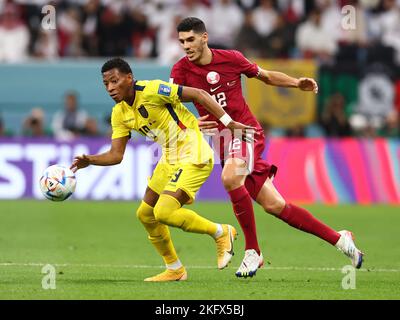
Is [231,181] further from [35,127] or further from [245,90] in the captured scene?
[245,90]

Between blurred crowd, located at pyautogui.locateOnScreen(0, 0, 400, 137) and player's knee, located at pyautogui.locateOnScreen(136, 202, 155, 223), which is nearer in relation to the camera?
player's knee, located at pyautogui.locateOnScreen(136, 202, 155, 223)

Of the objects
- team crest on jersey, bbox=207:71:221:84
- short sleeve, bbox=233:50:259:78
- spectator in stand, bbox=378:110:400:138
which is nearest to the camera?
team crest on jersey, bbox=207:71:221:84

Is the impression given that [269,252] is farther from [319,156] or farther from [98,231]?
[319,156]

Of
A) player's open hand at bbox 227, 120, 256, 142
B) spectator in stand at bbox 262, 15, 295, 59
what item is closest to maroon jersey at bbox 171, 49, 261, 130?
player's open hand at bbox 227, 120, 256, 142

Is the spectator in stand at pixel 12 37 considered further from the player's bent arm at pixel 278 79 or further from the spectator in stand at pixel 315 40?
the player's bent arm at pixel 278 79

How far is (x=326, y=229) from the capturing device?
1044 cm

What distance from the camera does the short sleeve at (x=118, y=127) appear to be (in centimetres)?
1022

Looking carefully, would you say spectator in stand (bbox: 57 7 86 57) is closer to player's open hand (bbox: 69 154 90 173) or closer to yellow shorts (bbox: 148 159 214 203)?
yellow shorts (bbox: 148 159 214 203)

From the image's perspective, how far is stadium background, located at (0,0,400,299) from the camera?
1952 centimetres

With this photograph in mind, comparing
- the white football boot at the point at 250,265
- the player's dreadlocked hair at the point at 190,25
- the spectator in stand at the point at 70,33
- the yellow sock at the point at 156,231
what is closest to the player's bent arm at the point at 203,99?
the player's dreadlocked hair at the point at 190,25

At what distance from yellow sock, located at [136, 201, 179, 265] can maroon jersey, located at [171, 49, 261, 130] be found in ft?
4.06
